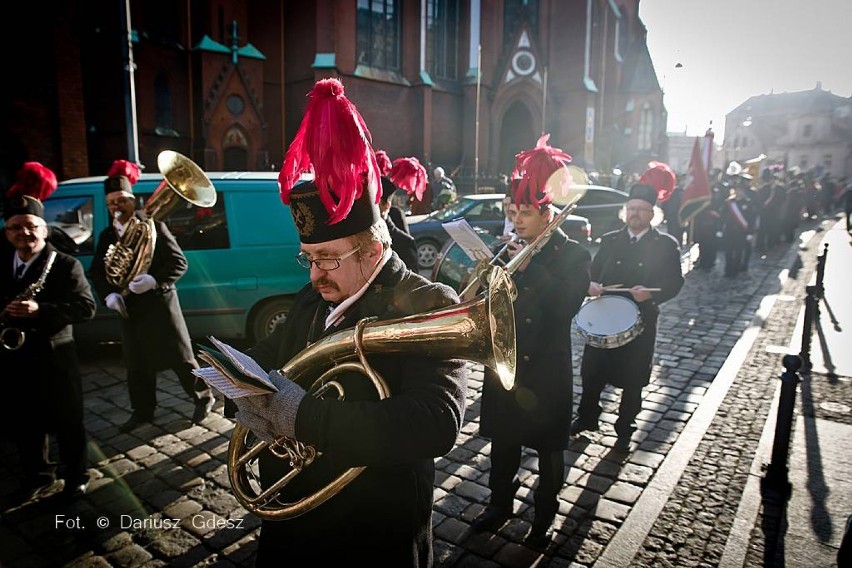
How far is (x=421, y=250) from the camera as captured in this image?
1318 centimetres

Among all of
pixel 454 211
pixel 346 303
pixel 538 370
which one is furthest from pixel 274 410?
pixel 454 211

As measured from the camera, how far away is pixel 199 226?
6.63m

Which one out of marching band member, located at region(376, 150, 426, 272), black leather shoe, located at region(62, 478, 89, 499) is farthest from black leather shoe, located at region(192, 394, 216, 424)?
marching band member, located at region(376, 150, 426, 272)

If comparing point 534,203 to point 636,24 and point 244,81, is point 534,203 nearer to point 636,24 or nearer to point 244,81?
point 244,81

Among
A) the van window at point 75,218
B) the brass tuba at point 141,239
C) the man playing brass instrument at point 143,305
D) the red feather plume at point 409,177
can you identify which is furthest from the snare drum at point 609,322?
the van window at point 75,218

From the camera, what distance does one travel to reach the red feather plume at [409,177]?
20.2 ft

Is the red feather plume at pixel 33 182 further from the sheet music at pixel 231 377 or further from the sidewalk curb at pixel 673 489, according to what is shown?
the sidewalk curb at pixel 673 489

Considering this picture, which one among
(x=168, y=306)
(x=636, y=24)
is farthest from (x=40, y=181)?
(x=636, y=24)

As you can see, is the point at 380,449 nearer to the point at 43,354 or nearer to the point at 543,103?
the point at 43,354

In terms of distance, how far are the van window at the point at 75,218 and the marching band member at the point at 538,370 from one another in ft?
16.8

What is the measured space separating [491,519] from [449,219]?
32.4ft

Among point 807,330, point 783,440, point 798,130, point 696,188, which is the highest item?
point 798,130

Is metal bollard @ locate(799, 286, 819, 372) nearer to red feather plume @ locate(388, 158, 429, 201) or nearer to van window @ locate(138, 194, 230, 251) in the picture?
red feather plume @ locate(388, 158, 429, 201)

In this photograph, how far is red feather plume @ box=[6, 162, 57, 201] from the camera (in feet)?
16.9
